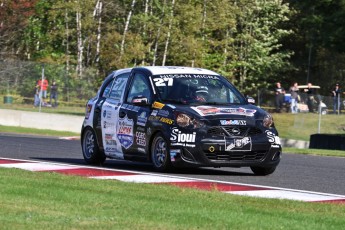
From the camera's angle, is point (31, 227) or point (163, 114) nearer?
point (31, 227)

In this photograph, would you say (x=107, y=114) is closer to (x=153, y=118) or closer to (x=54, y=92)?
(x=153, y=118)

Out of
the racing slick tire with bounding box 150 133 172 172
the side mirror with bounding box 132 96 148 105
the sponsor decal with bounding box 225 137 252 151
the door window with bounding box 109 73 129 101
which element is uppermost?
the door window with bounding box 109 73 129 101

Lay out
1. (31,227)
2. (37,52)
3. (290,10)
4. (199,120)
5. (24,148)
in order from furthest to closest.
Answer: (290,10) → (37,52) → (24,148) → (199,120) → (31,227)

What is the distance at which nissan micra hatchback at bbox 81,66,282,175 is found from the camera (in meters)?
14.9

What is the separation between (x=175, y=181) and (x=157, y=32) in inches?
1500

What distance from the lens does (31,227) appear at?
8562 millimetres

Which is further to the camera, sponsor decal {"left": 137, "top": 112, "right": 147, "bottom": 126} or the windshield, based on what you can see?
the windshield

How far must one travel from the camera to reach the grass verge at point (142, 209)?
897cm

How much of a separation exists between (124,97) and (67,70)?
2334 centimetres

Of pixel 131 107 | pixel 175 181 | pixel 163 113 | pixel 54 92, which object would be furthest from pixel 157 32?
pixel 175 181

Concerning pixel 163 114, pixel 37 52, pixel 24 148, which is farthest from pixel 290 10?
pixel 163 114

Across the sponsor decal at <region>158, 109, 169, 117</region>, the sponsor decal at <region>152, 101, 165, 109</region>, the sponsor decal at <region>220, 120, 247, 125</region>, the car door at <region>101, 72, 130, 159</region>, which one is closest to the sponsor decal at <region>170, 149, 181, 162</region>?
the sponsor decal at <region>158, 109, 169, 117</region>

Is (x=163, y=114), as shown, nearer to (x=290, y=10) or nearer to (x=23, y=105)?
(x=23, y=105)

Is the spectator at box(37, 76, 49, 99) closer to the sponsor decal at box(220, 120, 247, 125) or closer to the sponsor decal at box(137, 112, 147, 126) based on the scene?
the sponsor decal at box(137, 112, 147, 126)
